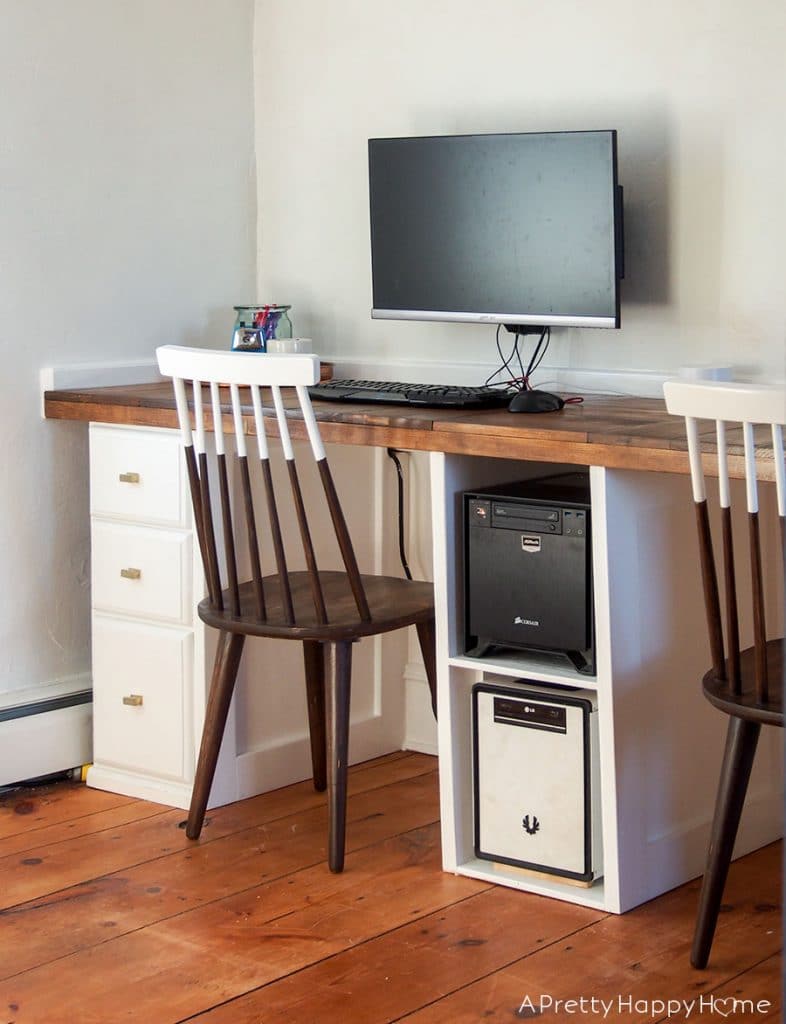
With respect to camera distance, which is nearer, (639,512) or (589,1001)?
(589,1001)

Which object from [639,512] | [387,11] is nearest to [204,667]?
[639,512]

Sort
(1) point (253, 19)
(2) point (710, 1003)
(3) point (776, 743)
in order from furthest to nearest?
(1) point (253, 19), (3) point (776, 743), (2) point (710, 1003)

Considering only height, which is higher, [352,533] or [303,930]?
[352,533]

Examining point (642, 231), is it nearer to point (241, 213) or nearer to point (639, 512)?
point (639, 512)

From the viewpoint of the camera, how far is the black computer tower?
8.03 feet

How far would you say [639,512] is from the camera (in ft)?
8.00

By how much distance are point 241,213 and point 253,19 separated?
0.47m

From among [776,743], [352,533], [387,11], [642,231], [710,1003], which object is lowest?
[710,1003]

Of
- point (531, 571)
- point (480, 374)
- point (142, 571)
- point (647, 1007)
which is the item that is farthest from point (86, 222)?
point (647, 1007)

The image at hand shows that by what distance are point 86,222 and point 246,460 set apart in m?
0.89

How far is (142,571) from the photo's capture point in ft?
9.89

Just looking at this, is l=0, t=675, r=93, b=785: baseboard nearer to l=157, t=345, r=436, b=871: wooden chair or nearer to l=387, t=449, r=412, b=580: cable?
l=157, t=345, r=436, b=871: wooden chair

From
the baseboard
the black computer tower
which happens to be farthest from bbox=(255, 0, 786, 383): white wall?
the baseboard

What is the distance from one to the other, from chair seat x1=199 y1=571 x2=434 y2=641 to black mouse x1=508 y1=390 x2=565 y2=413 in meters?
0.41
